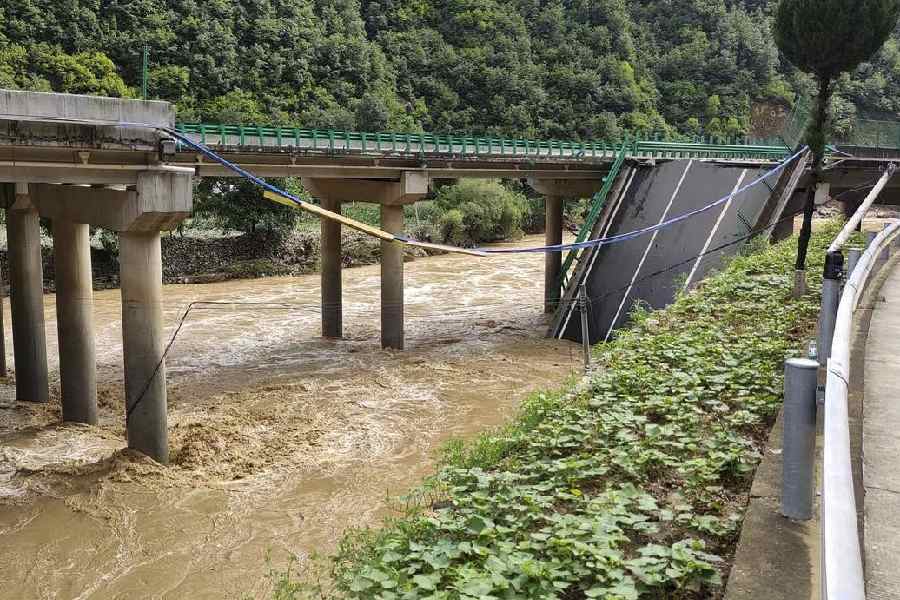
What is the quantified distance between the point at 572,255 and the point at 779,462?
68.7 ft

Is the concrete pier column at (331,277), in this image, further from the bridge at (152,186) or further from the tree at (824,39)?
the tree at (824,39)

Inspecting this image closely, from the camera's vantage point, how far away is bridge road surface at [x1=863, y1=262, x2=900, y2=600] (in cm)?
346

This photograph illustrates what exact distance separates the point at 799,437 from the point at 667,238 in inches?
797

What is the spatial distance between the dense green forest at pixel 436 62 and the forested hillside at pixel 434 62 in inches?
5.2

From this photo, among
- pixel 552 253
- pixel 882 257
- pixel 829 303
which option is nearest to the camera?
pixel 829 303

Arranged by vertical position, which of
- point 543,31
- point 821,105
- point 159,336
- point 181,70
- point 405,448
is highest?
point 543,31

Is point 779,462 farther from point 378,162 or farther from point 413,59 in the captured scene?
point 413,59

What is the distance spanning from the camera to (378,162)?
74.3ft

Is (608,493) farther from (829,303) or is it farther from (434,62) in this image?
(434,62)

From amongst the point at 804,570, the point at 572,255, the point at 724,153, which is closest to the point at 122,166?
the point at 804,570

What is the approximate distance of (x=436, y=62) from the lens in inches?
2872

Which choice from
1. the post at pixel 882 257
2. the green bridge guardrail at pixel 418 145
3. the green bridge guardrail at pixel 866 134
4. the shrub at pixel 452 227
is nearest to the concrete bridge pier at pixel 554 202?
the green bridge guardrail at pixel 418 145

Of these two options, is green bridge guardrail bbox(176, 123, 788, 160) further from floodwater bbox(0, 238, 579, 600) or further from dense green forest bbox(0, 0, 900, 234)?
dense green forest bbox(0, 0, 900, 234)

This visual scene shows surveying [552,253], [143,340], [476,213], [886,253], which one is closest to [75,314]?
[143,340]
